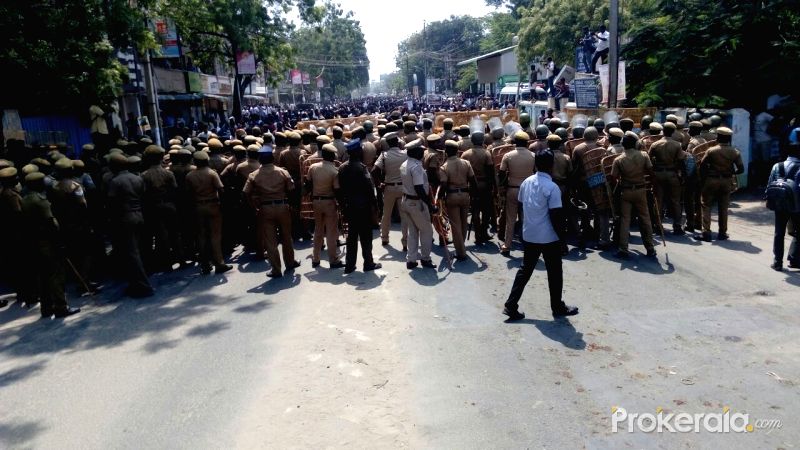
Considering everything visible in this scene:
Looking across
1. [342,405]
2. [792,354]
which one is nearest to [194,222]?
[342,405]

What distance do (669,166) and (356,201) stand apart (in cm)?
532

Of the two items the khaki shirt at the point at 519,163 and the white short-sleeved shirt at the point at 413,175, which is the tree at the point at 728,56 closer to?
the khaki shirt at the point at 519,163

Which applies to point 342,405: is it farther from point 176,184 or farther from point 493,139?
point 493,139

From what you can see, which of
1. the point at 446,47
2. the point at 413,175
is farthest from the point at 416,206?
the point at 446,47

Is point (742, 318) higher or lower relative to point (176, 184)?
lower

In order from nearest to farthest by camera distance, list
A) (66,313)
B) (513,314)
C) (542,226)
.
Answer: (542,226) < (513,314) < (66,313)

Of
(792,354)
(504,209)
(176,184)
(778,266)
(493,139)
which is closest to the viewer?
(792,354)

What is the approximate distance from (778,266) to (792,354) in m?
3.26

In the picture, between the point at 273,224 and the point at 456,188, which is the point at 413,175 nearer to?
the point at 456,188

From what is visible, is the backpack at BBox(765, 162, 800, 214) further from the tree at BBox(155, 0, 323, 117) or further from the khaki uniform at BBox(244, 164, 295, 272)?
the tree at BBox(155, 0, 323, 117)

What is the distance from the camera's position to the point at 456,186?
9750mm

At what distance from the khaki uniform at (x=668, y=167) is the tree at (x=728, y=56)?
20.0 ft

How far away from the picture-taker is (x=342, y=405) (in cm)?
540

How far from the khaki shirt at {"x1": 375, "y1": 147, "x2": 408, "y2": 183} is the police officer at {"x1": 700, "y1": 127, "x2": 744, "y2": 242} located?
4.94 meters
